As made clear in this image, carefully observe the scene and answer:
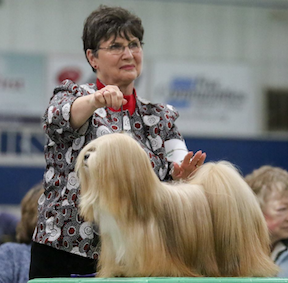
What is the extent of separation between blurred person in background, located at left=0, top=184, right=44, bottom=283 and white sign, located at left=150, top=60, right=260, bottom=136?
5.11m

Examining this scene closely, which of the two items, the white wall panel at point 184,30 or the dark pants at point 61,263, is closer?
the dark pants at point 61,263

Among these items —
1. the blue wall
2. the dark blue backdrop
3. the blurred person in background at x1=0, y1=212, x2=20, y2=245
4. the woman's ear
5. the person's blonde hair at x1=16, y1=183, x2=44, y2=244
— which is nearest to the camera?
the woman's ear

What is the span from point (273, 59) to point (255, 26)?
0.52 m

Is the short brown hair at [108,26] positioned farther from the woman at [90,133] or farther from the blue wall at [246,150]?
the blue wall at [246,150]

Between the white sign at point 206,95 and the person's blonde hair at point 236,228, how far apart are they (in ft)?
19.8

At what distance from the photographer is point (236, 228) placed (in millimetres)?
1954

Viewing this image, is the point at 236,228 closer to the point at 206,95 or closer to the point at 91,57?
the point at 91,57

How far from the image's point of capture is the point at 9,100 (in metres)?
7.69

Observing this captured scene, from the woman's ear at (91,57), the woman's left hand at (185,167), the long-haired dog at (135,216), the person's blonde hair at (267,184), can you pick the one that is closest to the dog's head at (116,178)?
the long-haired dog at (135,216)

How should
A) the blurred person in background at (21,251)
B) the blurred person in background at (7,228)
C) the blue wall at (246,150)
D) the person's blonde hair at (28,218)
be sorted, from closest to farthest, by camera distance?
the blurred person in background at (21,251), the person's blonde hair at (28,218), the blurred person in background at (7,228), the blue wall at (246,150)

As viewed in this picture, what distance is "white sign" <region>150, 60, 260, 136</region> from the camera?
26.7 ft

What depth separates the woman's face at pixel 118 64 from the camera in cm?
212

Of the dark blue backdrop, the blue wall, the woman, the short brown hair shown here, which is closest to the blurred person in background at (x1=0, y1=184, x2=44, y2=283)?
the woman

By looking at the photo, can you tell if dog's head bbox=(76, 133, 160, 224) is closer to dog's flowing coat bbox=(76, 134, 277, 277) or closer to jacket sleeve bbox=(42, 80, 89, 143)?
dog's flowing coat bbox=(76, 134, 277, 277)
